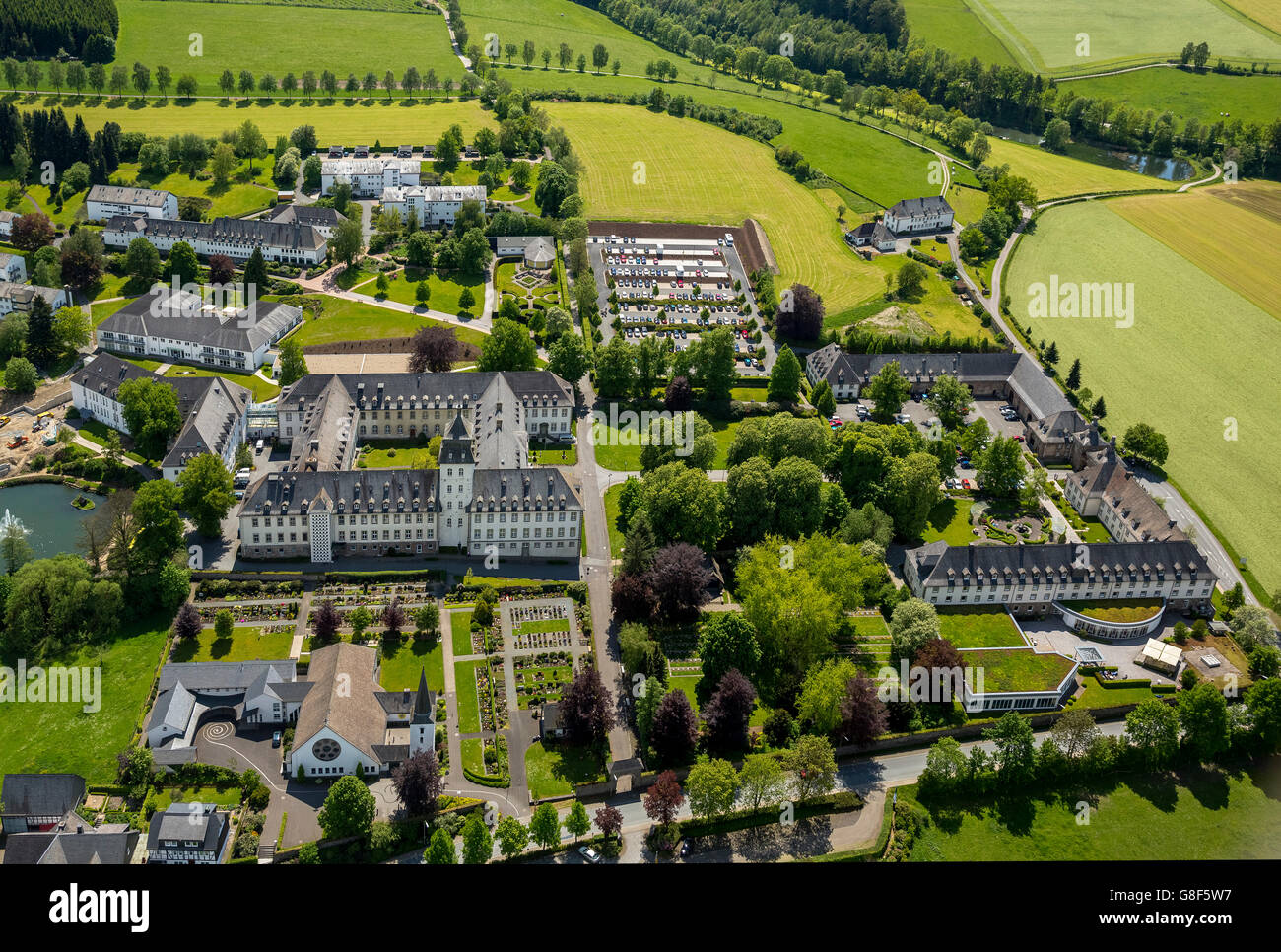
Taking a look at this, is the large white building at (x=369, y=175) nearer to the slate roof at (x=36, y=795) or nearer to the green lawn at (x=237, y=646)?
the green lawn at (x=237, y=646)

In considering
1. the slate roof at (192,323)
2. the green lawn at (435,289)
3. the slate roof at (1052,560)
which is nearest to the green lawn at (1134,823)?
the slate roof at (1052,560)

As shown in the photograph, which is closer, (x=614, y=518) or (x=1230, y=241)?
(x=614, y=518)

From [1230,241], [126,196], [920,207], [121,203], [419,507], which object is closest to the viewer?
[419,507]

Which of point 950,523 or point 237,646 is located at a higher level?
point 950,523

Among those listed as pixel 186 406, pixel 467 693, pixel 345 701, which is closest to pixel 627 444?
pixel 467 693

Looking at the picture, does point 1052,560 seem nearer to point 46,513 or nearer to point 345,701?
point 345,701

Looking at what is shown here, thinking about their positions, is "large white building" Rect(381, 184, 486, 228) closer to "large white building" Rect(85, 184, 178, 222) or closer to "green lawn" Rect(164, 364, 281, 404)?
"large white building" Rect(85, 184, 178, 222)

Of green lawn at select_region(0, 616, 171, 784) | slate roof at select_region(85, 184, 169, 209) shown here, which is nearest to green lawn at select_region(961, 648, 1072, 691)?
green lawn at select_region(0, 616, 171, 784)
